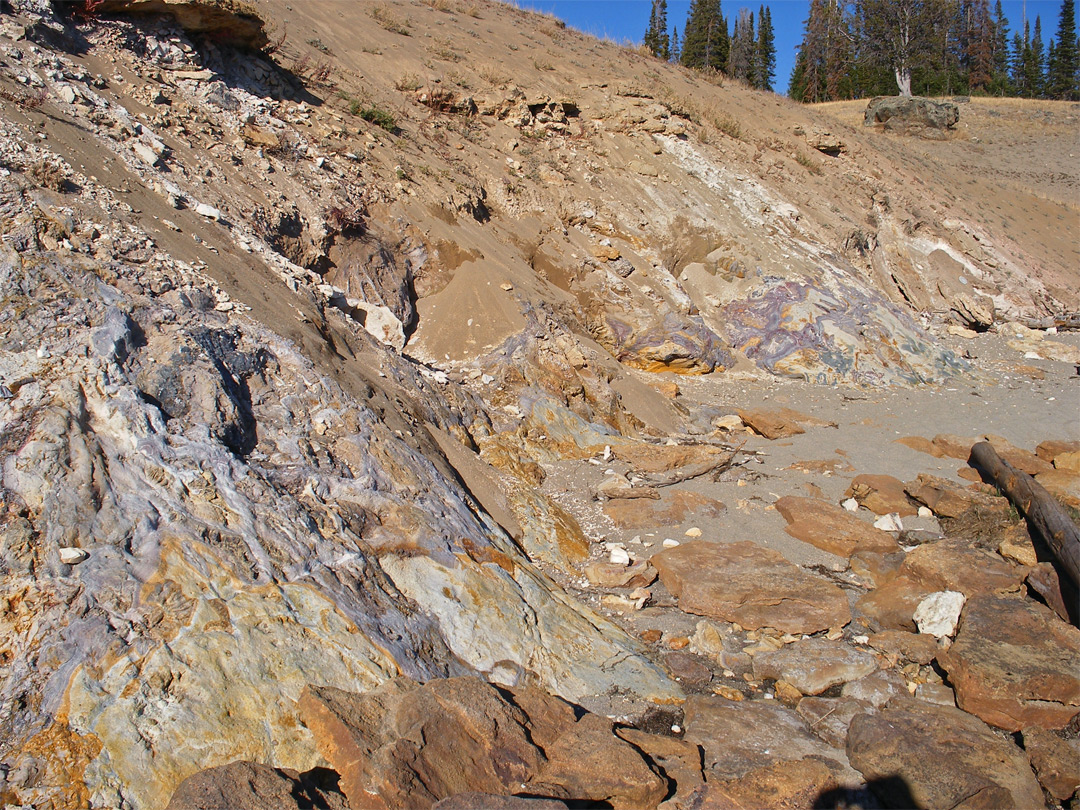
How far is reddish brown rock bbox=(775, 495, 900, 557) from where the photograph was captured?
566 cm

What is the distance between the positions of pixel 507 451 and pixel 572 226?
6117 mm

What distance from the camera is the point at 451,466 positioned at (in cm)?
575

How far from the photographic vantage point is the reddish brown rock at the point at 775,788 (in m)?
2.94

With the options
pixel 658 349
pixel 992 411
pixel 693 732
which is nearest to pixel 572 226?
pixel 658 349

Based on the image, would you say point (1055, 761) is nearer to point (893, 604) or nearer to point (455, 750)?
point (893, 604)

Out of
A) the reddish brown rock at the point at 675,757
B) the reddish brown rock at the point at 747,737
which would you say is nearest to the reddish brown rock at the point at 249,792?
the reddish brown rock at the point at 675,757


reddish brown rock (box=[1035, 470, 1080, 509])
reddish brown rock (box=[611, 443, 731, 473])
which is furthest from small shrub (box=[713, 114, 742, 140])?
reddish brown rock (box=[1035, 470, 1080, 509])

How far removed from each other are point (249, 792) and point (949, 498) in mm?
6376

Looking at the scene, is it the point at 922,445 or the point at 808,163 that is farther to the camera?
the point at 808,163

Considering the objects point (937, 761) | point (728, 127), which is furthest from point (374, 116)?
point (937, 761)

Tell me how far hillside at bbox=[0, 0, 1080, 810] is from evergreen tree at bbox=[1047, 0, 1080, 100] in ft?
130

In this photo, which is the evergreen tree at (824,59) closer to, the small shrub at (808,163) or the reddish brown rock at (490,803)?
the small shrub at (808,163)

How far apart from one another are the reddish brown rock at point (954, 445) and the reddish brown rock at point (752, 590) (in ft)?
12.8

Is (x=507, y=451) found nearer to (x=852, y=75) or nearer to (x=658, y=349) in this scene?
(x=658, y=349)
